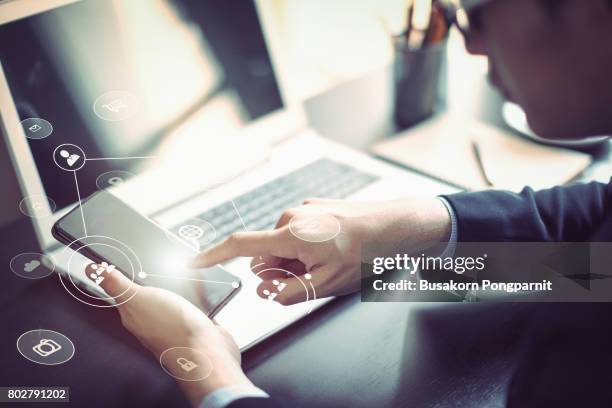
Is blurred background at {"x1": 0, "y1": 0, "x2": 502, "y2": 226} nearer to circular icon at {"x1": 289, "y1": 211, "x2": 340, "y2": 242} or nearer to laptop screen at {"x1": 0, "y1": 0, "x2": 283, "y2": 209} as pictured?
laptop screen at {"x1": 0, "y1": 0, "x2": 283, "y2": 209}

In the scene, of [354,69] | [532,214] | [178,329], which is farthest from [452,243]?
[354,69]

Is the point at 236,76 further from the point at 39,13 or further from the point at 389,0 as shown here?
the point at 389,0

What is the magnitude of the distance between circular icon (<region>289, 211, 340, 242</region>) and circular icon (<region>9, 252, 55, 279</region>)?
0.26 meters

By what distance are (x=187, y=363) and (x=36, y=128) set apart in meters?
0.28

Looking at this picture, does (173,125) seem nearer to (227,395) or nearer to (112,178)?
(112,178)

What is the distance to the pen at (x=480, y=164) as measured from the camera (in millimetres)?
736

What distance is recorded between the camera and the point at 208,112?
Answer: 2.29ft

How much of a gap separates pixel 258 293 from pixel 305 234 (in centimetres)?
8

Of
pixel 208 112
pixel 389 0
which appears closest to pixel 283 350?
pixel 208 112

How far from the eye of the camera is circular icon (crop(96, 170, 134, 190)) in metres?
0.57

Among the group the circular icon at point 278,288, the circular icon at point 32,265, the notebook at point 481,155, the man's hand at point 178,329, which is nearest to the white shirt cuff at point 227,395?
the man's hand at point 178,329

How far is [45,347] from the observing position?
51 cm

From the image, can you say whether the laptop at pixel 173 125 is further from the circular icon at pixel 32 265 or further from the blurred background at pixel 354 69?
the blurred background at pixel 354 69
